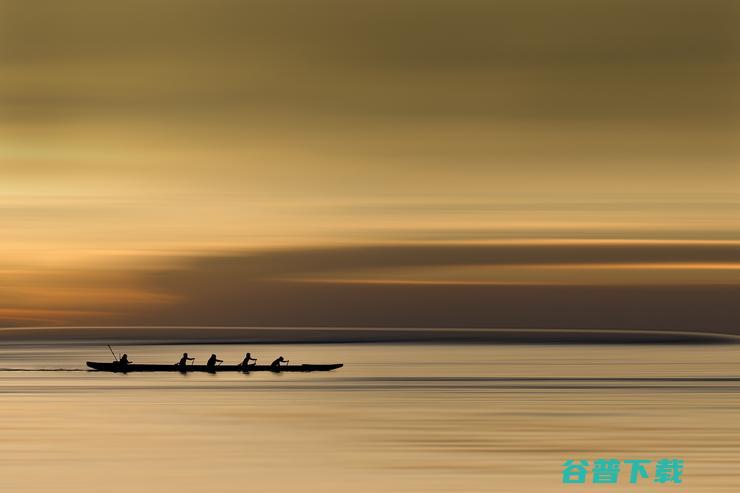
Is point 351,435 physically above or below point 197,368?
below

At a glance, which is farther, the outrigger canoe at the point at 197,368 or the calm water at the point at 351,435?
the outrigger canoe at the point at 197,368

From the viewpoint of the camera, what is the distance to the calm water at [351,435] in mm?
61531

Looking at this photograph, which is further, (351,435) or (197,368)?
(197,368)

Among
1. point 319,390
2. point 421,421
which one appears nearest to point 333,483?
point 421,421

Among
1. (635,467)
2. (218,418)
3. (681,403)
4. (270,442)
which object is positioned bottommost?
(635,467)

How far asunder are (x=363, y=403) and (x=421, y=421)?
21792 mm

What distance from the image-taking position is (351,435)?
8369 cm

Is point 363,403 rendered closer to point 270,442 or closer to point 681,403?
point 681,403

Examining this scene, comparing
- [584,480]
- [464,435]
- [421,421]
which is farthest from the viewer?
[421,421]

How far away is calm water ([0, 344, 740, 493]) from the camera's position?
6153 cm

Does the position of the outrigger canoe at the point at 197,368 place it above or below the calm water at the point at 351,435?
above

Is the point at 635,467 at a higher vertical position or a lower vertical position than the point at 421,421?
lower

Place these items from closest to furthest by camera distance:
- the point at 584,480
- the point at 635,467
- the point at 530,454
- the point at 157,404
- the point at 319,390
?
the point at 584,480, the point at 635,467, the point at 530,454, the point at 157,404, the point at 319,390

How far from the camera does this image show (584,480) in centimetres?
5847
